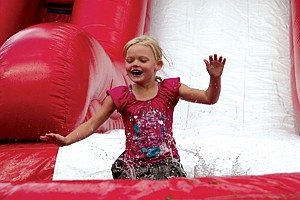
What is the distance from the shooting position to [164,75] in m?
2.15

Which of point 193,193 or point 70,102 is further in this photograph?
point 70,102

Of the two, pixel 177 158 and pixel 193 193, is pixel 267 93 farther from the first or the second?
pixel 193 193

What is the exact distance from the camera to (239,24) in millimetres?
2352

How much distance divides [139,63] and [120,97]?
0.10m

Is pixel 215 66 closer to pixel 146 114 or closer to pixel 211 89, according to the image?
pixel 211 89

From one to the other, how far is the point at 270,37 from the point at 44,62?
133cm

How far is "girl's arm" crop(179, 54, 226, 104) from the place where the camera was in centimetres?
103

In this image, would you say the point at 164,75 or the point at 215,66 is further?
the point at 164,75

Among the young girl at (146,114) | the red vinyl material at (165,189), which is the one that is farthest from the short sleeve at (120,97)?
the red vinyl material at (165,189)

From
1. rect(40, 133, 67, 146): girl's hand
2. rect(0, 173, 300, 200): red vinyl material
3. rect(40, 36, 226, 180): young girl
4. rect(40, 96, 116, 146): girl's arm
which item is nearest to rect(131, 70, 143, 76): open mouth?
rect(40, 36, 226, 180): young girl

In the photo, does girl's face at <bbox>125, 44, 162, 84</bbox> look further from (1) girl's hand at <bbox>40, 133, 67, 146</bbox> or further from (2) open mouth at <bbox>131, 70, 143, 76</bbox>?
A: (1) girl's hand at <bbox>40, 133, 67, 146</bbox>

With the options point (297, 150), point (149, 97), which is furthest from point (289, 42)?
point (149, 97)

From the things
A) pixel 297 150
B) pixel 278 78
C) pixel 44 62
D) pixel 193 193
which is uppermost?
pixel 278 78

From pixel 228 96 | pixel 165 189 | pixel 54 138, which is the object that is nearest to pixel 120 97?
pixel 54 138
